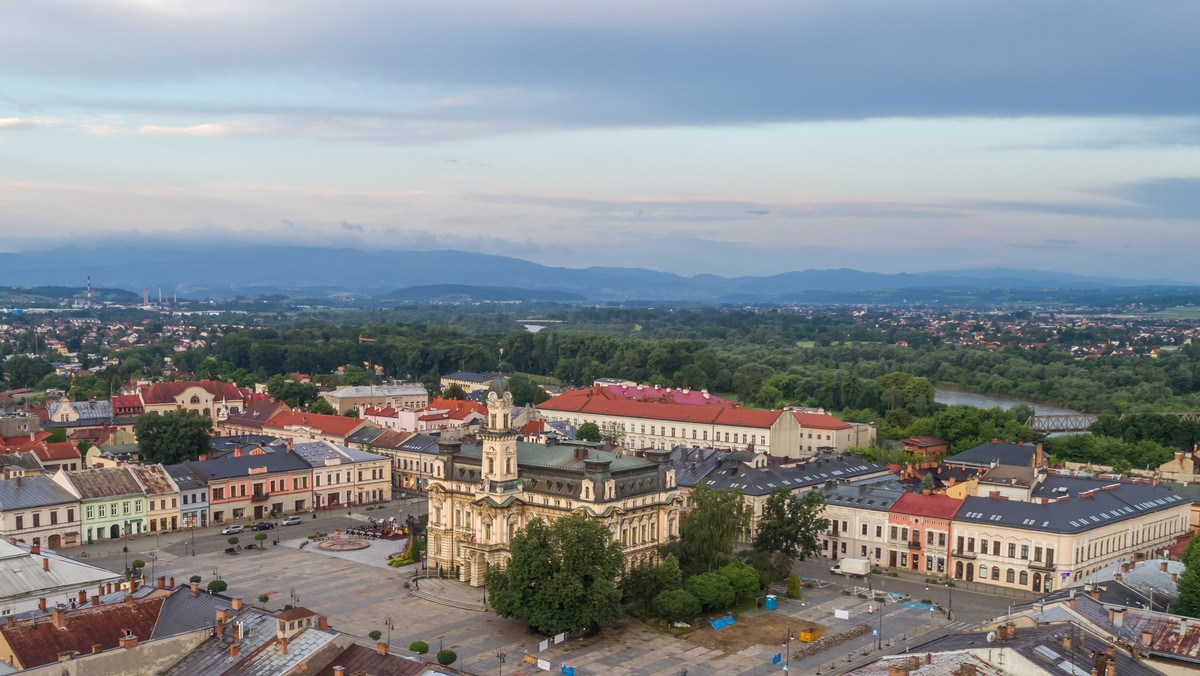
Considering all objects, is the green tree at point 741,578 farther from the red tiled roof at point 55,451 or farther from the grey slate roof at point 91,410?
the grey slate roof at point 91,410

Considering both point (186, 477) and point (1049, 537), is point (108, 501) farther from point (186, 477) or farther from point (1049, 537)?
point (1049, 537)

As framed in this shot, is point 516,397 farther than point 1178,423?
Yes

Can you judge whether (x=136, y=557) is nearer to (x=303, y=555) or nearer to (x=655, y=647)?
(x=303, y=555)

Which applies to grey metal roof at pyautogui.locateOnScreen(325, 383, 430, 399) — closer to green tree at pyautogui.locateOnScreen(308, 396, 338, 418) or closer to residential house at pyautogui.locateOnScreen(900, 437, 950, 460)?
green tree at pyautogui.locateOnScreen(308, 396, 338, 418)

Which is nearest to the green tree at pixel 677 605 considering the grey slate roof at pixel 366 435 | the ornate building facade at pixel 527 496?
the ornate building facade at pixel 527 496

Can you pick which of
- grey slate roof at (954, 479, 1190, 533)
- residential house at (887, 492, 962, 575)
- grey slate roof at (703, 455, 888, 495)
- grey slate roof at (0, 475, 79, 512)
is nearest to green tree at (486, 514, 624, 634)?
grey slate roof at (703, 455, 888, 495)

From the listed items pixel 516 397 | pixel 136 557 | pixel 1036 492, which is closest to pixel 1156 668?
pixel 1036 492
